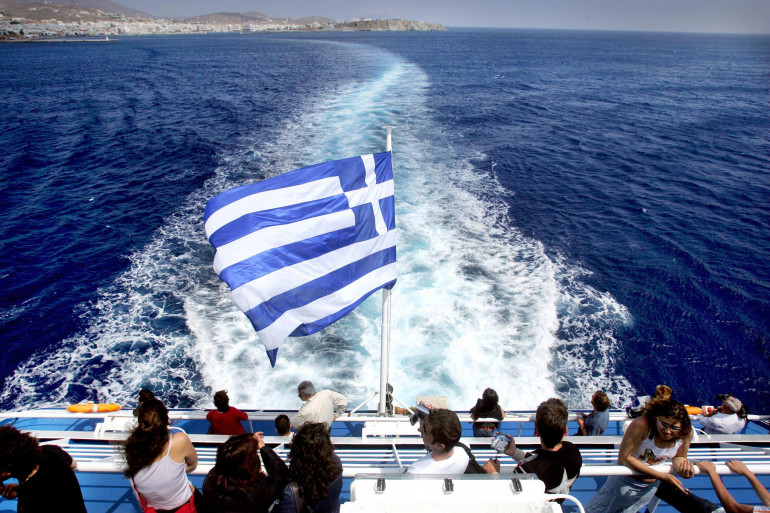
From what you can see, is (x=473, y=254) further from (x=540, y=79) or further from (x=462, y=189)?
(x=540, y=79)

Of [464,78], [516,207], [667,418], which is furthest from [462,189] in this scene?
[464,78]

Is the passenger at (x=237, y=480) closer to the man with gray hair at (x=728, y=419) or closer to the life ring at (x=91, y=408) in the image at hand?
the life ring at (x=91, y=408)

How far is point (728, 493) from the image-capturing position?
321 cm

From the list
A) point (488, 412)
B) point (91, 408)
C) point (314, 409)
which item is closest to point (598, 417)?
point (488, 412)

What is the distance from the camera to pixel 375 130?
86.0 feet

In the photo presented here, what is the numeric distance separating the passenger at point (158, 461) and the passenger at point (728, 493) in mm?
3911

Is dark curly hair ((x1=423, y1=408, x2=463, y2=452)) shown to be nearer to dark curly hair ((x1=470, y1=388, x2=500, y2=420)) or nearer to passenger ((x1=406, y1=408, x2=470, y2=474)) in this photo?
passenger ((x1=406, y1=408, x2=470, y2=474))

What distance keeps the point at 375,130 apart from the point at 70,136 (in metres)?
22.9

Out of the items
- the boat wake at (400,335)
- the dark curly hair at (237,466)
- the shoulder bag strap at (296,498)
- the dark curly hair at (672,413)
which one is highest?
the dark curly hair at (672,413)

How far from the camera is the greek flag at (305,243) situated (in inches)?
210

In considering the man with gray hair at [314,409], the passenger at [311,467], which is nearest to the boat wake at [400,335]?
the man with gray hair at [314,409]

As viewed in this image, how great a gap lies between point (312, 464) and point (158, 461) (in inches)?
48.9

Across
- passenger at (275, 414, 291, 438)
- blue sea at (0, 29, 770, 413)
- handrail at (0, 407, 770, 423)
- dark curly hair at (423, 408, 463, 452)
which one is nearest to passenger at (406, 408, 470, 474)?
dark curly hair at (423, 408, 463, 452)

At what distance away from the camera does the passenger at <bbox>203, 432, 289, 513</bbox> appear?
9.75 feet
